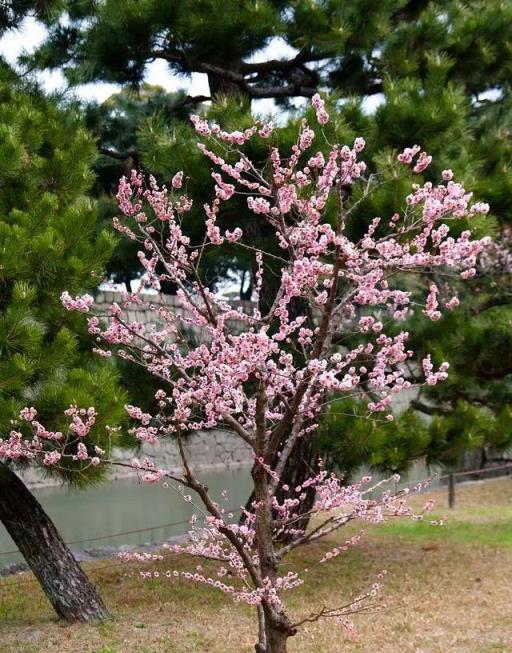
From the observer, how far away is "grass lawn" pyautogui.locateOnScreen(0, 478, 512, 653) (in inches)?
157

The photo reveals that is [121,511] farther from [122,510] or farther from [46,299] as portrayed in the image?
[46,299]

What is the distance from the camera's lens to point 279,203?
102 inches

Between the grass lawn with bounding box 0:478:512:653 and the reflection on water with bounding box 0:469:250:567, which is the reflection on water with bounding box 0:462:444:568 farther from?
the grass lawn with bounding box 0:478:512:653

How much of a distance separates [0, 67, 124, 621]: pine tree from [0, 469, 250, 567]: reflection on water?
288 centimetres

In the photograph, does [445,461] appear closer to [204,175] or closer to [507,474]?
[204,175]

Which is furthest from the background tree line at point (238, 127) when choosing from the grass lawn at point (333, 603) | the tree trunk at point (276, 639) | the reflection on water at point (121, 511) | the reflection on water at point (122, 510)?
the reflection on water at point (121, 511)

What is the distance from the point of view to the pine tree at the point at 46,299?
12.0 feet

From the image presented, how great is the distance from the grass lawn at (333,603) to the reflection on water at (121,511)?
5.94 feet

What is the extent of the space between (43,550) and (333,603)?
188cm

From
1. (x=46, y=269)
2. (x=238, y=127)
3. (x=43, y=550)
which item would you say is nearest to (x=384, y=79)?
(x=238, y=127)

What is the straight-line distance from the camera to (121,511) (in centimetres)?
1023

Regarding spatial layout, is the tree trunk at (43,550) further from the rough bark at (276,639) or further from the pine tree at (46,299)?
the rough bark at (276,639)

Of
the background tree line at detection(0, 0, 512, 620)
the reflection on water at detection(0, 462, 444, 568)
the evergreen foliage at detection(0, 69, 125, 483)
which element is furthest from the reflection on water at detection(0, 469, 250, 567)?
the evergreen foliage at detection(0, 69, 125, 483)

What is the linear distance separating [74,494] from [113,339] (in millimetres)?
9714
